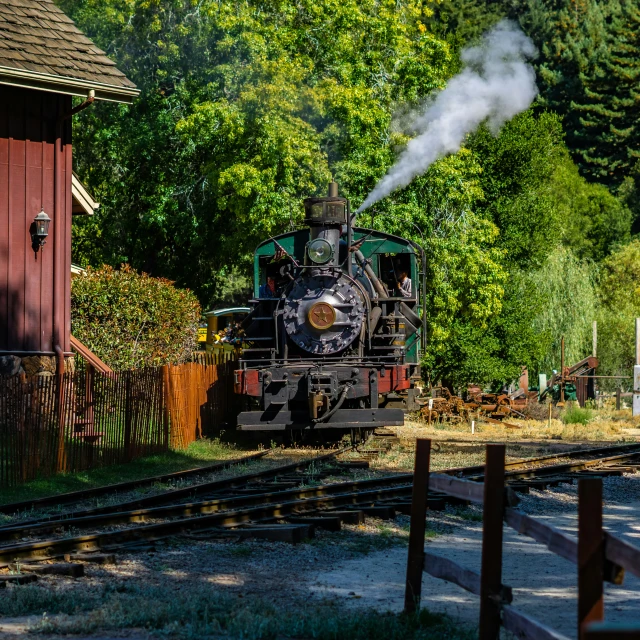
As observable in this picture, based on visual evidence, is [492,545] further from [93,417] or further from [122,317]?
[122,317]

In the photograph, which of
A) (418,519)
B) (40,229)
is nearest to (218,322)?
(40,229)

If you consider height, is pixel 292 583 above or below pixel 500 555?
below

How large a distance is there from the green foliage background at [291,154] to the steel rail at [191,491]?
1139 cm

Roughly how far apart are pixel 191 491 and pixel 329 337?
522 cm

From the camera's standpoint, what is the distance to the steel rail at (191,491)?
34.1ft

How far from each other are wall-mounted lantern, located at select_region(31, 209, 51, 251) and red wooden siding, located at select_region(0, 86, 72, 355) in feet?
0.32

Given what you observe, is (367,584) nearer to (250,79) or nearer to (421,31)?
(250,79)

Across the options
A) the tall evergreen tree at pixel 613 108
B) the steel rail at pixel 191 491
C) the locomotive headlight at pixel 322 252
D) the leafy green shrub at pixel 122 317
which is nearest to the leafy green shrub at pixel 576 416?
the leafy green shrub at pixel 122 317

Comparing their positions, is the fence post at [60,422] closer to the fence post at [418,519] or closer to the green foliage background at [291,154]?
the fence post at [418,519]

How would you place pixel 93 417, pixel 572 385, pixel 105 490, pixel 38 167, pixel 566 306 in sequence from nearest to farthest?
pixel 105 490 → pixel 93 417 → pixel 38 167 → pixel 572 385 → pixel 566 306

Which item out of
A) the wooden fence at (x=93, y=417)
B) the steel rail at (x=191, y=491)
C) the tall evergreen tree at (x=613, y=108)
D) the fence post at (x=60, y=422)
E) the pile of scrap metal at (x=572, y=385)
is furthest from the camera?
the tall evergreen tree at (x=613, y=108)

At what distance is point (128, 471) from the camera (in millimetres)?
14609

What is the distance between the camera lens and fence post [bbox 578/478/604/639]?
4.55m

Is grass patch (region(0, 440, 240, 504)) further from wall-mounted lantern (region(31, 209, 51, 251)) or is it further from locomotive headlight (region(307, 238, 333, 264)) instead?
wall-mounted lantern (region(31, 209, 51, 251))
